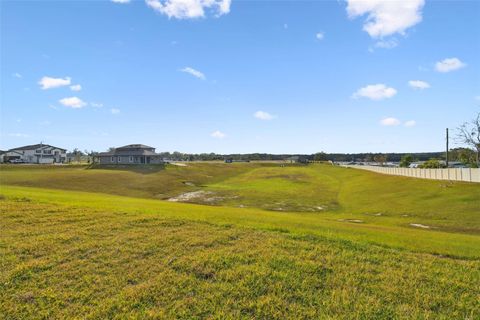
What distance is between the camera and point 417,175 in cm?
4359

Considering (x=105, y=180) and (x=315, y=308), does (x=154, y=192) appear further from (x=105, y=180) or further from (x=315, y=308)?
(x=315, y=308)

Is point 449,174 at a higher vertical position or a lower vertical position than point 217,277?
higher

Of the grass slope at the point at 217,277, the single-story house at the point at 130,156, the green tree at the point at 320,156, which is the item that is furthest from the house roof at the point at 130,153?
the green tree at the point at 320,156

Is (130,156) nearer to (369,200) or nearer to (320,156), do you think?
(369,200)

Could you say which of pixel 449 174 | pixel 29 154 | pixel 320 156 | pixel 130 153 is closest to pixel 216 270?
pixel 449 174

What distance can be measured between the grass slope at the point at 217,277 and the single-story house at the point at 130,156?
70.3 metres

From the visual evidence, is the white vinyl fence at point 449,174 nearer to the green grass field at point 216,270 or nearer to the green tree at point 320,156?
the green grass field at point 216,270

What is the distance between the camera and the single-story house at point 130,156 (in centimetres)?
7775

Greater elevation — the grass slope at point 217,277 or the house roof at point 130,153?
the house roof at point 130,153

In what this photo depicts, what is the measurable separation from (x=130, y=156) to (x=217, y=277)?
250ft

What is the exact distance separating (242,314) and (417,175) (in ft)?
149

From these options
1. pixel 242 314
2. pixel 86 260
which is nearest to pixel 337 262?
pixel 242 314

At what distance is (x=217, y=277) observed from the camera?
649 cm

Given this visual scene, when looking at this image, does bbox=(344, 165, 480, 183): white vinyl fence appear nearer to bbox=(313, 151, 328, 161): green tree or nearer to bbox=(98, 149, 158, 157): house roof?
bbox=(98, 149, 158, 157): house roof
